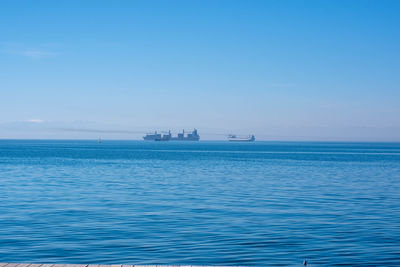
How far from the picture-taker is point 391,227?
22453 mm

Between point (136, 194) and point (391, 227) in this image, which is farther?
point (136, 194)

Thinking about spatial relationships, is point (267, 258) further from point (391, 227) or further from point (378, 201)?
point (378, 201)

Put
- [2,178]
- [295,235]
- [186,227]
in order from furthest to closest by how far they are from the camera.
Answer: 1. [2,178]
2. [186,227]
3. [295,235]

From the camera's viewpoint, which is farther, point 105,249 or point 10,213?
point 10,213

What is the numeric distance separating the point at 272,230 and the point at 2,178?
36.5 metres

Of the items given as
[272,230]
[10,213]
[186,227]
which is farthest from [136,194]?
[272,230]

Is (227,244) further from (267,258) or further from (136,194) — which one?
(136,194)

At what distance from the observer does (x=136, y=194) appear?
34969 mm

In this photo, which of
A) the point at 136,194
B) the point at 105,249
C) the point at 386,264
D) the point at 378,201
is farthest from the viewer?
the point at 136,194

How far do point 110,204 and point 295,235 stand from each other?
13651mm

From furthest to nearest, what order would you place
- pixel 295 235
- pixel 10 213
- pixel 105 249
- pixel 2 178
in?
pixel 2 178 → pixel 10 213 → pixel 295 235 → pixel 105 249

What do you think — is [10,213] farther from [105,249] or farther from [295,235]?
[295,235]

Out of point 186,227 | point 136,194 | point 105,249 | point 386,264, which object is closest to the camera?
point 386,264

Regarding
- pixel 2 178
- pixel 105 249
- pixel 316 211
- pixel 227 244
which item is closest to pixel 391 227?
pixel 316 211
